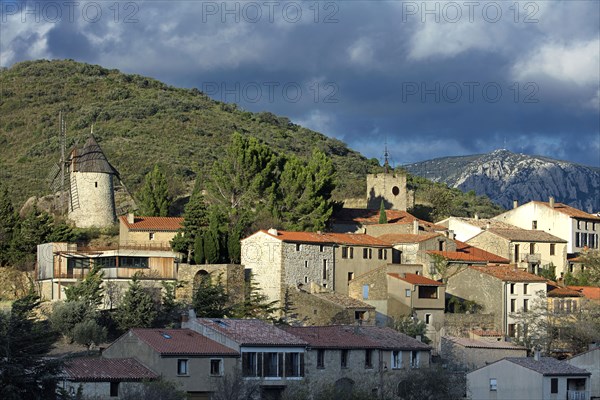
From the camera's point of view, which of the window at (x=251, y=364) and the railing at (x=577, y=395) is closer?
the window at (x=251, y=364)

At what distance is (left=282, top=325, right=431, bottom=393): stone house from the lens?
57.5 metres

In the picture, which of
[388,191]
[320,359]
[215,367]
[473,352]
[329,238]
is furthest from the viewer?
[388,191]

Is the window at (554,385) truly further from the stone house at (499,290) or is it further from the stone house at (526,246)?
the stone house at (526,246)

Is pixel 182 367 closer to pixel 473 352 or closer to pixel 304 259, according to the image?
pixel 473 352

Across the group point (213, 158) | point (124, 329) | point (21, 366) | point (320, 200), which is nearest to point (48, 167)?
point (213, 158)

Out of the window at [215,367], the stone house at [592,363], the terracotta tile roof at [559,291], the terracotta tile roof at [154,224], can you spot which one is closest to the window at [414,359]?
the stone house at [592,363]

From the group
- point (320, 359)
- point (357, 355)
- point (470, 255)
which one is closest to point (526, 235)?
point (470, 255)

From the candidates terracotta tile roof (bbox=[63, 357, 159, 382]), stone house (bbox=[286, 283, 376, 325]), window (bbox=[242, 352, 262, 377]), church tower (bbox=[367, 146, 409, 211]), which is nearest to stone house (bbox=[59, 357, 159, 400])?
terracotta tile roof (bbox=[63, 357, 159, 382])

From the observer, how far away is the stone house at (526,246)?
84500 millimetres

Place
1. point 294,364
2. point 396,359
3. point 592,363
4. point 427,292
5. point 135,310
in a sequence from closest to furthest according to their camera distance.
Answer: point 294,364, point 396,359, point 592,363, point 135,310, point 427,292

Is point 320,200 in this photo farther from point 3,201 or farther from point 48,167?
point 48,167

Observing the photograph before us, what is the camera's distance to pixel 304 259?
241ft

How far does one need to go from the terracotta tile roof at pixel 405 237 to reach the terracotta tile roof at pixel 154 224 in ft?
38.7

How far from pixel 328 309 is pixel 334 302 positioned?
45 centimetres
